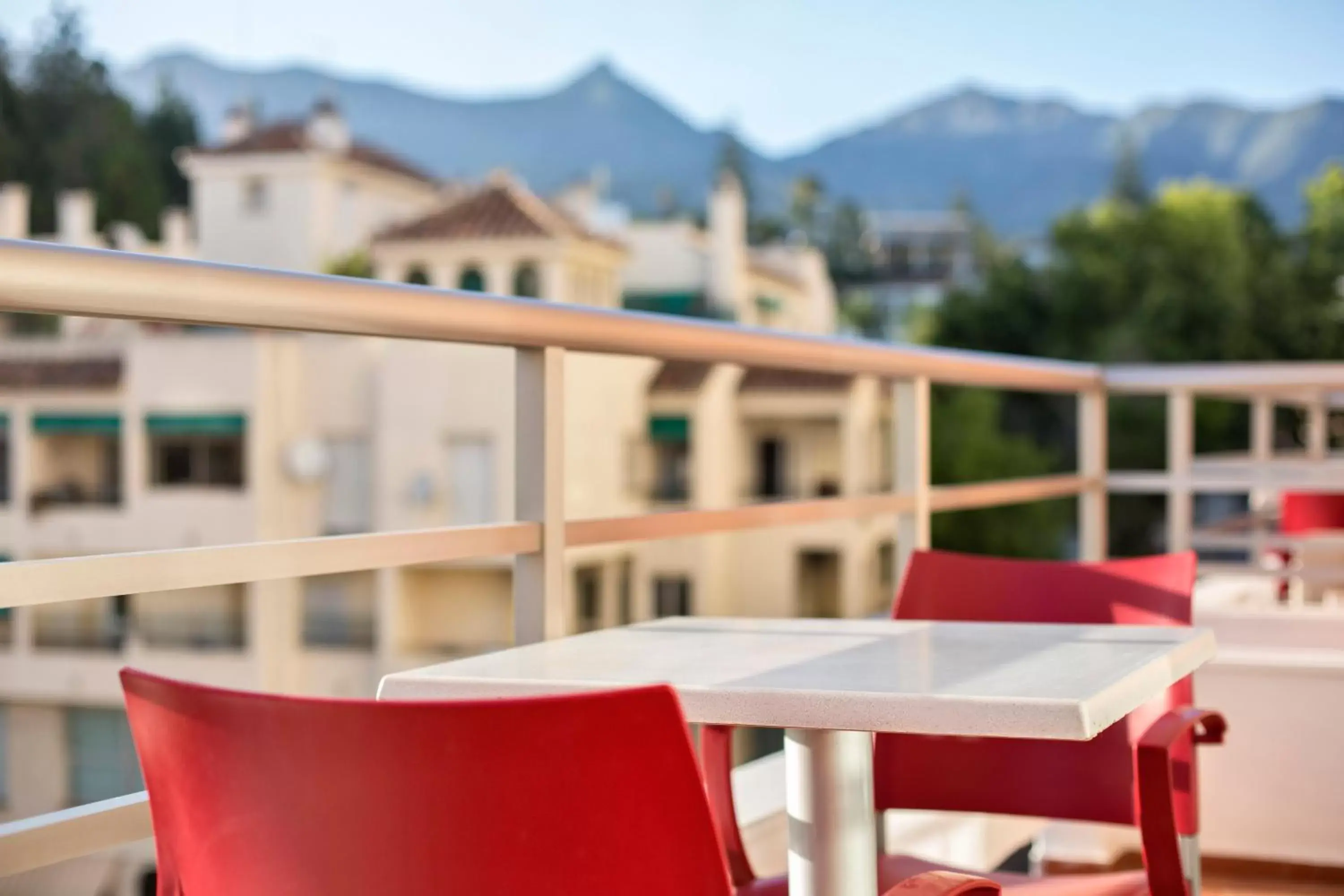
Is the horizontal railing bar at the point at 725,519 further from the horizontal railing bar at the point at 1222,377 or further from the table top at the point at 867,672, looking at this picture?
the horizontal railing bar at the point at 1222,377

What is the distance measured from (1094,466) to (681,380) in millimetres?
29945

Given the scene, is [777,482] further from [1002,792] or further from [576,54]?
[576,54]

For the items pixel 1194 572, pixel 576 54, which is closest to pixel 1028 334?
pixel 576 54

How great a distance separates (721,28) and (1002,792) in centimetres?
7094

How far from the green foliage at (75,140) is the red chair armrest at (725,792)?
42779 mm

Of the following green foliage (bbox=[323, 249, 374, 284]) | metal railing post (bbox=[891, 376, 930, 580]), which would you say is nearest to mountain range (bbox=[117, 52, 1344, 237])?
green foliage (bbox=[323, 249, 374, 284])

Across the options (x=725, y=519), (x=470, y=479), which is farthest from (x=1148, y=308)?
Answer: (x=725, y=519)

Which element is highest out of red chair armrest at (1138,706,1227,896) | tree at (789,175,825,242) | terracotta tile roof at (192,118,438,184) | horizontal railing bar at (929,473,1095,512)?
tree at (789,175,825,242)

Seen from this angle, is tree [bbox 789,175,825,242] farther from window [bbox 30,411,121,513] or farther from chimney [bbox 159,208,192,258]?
window [bbox 30,411,121,513]

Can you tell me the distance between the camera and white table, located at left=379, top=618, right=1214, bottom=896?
3.69 ft

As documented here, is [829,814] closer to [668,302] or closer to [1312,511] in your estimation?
[1312,511]

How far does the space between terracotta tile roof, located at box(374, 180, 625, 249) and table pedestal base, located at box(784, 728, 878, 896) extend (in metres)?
30.8

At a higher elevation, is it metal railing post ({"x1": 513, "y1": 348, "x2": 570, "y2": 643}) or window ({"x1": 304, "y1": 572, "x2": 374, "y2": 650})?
metal railing post ({"x1": 513, "y1": 348, "x2": 570, "y2": 643})

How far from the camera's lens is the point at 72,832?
1243 millimetres
